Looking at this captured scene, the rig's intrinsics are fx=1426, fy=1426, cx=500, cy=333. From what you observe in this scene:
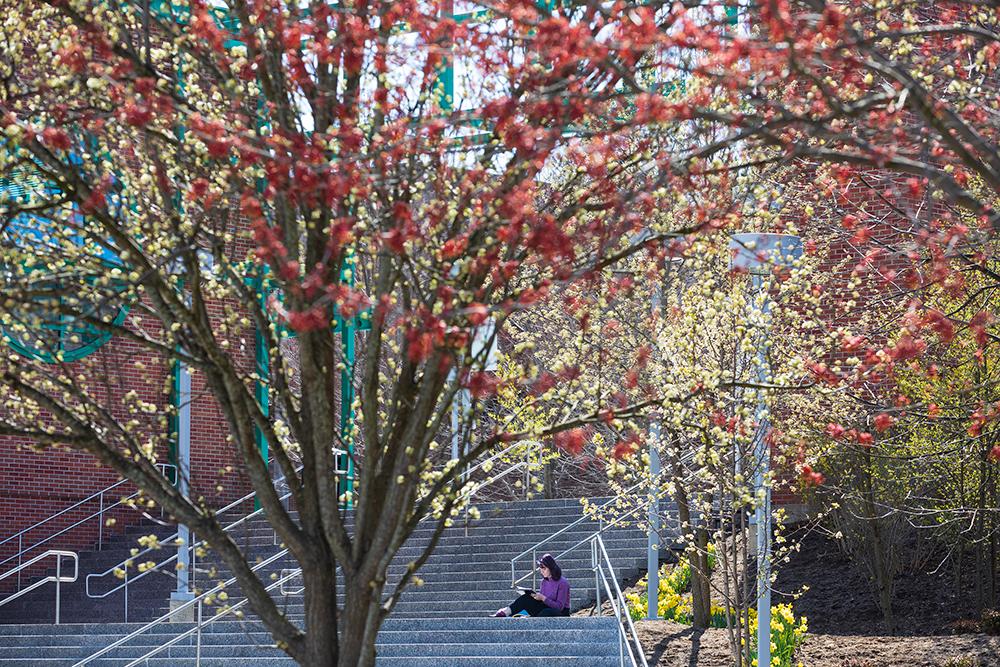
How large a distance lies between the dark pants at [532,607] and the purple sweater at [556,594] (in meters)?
0.06

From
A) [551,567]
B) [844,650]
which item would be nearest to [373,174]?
[551,567]

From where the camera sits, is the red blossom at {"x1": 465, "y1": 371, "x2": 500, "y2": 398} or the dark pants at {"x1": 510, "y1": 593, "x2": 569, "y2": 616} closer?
the red blossom at {"x1": 465, "y1": 371, "x2": 500, "y2": 398}

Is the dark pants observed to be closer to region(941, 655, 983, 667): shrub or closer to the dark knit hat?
the dark knit hat

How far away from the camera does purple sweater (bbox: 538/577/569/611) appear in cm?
1399

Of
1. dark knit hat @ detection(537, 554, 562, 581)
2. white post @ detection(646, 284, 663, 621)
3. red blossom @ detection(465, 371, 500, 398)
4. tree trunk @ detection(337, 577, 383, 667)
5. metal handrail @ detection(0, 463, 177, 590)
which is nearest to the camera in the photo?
red blossom @ detection(465, 371, 500, 398)

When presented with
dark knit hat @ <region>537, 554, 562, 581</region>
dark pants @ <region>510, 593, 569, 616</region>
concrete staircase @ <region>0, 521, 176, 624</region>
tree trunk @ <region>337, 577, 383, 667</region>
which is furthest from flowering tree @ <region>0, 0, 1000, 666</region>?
concrete staircase @ <region>0, 521, 176, 624</region>

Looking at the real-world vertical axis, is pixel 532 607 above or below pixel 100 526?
below

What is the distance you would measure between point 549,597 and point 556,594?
0.07 m

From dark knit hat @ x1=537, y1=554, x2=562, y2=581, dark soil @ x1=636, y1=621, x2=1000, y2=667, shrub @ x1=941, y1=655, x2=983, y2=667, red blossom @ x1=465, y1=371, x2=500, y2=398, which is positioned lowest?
shrub @ x1=941, y1=655, x2=983, y2=667

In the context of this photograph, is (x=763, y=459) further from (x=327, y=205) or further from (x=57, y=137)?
(x=57, y=137)

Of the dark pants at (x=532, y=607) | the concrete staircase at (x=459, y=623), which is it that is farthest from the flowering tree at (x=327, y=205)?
the dark pants at (x=532, y=607)

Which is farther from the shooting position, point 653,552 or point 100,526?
point 100,526

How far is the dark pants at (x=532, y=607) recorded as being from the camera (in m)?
14.1

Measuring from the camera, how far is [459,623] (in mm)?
13398
